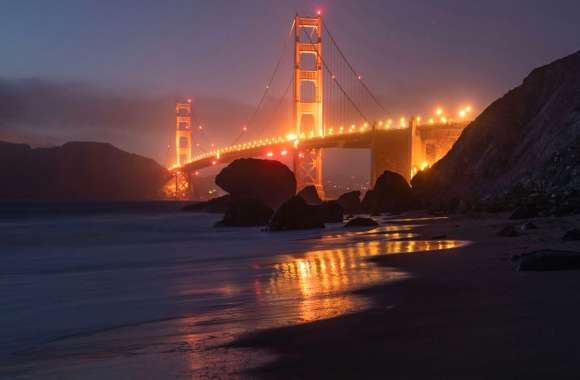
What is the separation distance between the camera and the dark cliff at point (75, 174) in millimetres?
144750

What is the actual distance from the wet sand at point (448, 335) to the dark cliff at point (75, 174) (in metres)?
135

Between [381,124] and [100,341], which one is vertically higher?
[381,124]

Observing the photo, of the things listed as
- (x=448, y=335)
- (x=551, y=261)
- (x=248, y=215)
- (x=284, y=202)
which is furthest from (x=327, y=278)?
(x=284, y=202)

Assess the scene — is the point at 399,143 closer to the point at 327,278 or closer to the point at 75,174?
the point at 327,278

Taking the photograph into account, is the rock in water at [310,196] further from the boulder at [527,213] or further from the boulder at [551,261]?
the boulder at [551,261]

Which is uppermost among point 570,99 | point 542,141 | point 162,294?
point 570,99

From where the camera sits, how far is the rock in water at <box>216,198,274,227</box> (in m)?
23.1

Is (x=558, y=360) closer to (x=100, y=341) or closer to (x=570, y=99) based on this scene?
(x=100, y=341)

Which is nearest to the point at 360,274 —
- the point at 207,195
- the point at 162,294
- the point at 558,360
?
the point at 162,294

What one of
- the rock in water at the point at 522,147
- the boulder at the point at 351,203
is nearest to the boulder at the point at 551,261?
the rock in water at the point at 522,147

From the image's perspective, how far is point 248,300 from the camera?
525cm

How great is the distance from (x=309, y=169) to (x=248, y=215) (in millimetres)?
41140

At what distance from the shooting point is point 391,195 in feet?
101

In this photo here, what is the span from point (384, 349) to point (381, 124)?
52.8 metres
